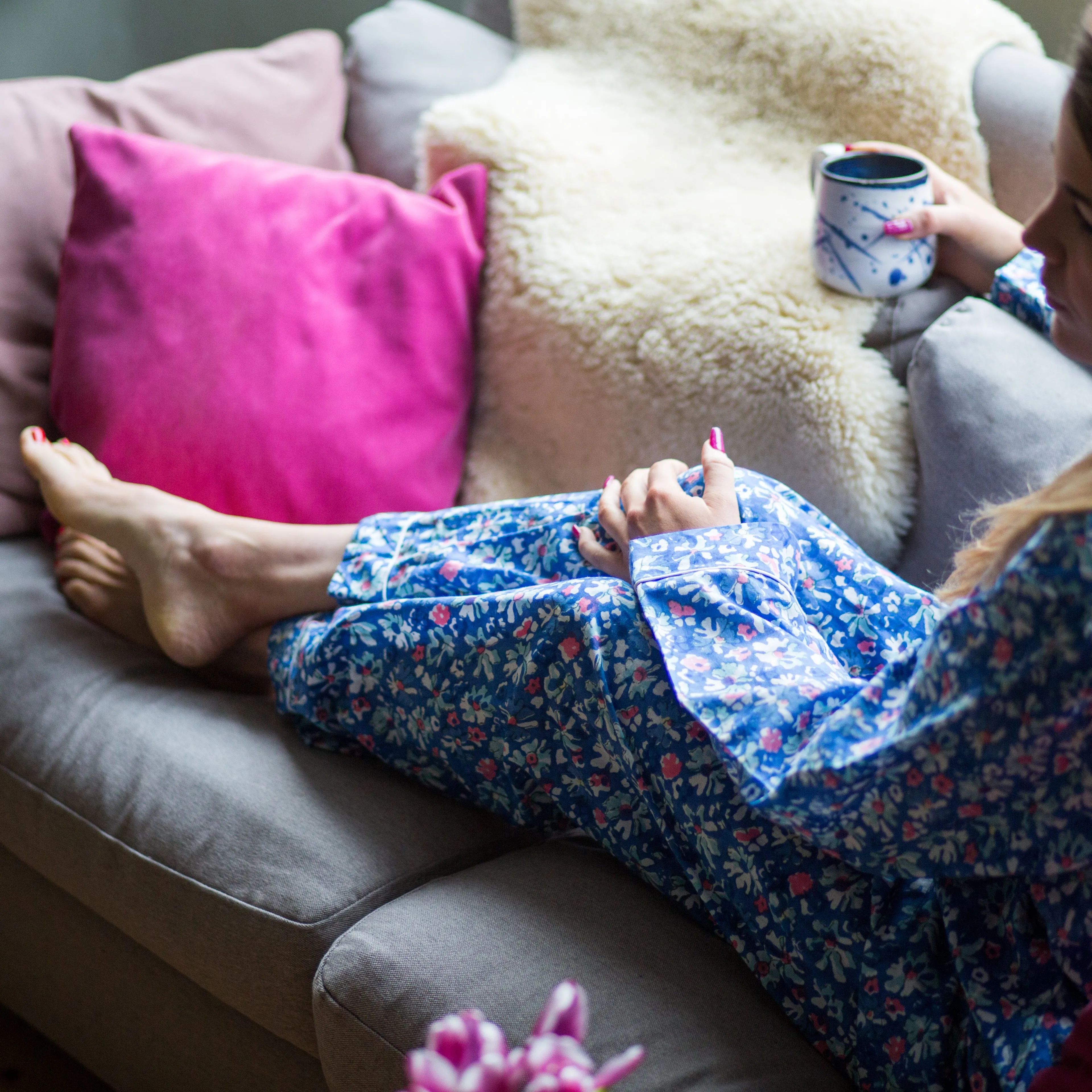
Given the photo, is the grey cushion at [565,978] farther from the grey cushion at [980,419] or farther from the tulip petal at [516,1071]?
the grey cushion at [980,419]

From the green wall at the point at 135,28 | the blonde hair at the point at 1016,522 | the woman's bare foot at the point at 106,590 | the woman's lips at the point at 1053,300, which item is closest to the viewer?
the blonde hair at the point at 1016,522

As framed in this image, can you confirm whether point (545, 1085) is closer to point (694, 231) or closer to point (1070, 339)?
point (1070, 339)

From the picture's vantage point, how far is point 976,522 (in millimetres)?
992

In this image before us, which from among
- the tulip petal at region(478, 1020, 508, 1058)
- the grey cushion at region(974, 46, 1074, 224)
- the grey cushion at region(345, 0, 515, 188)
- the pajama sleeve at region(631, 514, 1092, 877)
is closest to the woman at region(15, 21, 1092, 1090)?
the pajama sleeve at region(631, 514, 1092, 877)

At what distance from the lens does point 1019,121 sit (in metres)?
1.21

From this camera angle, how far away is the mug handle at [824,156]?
112 cm

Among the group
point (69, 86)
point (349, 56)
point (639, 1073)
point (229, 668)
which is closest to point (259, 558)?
point (229, 668)

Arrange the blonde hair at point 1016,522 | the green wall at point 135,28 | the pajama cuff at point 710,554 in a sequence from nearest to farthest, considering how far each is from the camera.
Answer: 1. the blonde hair at point 1016,522
2. the pajama cuff at point 710,554
3. the green wall at point 135,28

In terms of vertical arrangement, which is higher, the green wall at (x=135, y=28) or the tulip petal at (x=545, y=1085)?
the tulip petal at (x=545, y=1085)

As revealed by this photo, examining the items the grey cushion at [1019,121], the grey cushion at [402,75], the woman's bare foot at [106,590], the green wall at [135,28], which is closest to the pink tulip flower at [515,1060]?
the woman's bare foot at [106,590]

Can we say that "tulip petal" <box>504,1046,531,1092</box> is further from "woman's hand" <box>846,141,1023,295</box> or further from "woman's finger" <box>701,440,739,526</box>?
"woman's hand" <box>846,141,1023,295</box>

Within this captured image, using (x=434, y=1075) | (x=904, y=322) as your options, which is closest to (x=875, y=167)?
(x=904, y=322)

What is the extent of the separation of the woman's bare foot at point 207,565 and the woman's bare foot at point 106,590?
0.08 feet

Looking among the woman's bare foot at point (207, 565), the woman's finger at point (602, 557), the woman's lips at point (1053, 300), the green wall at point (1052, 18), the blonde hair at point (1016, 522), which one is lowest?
the woman's bare foot at point (207, 565)
